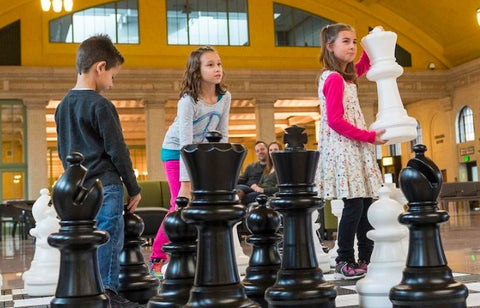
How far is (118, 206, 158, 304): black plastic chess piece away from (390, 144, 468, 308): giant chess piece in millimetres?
1111

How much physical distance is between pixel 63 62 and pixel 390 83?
711 inches

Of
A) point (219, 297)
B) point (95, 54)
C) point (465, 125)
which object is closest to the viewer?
point (219, 297)

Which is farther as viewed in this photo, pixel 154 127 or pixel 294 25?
pixel 294 25

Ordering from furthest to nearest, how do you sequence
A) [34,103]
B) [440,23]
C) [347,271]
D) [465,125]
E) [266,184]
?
[465,125] → [440,23] → [34,103] → [266,184] → [347,271]

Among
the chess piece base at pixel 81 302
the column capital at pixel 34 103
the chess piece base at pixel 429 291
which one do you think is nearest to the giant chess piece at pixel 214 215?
the chess piece base at pixel 81 302

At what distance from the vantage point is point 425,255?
4.32 ft

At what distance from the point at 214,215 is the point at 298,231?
335 millimetres

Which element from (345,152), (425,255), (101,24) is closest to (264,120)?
(101,24)

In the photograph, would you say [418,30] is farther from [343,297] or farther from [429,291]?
[429,291]

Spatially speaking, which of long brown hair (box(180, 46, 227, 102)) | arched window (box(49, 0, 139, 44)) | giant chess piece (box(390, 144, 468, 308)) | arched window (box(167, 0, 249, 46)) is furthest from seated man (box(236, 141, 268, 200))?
arched window (box(167, 0, 249, 46))

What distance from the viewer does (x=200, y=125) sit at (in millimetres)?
3326

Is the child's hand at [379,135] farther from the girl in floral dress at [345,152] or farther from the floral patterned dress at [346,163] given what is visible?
the floral patterned dress at [346,163]

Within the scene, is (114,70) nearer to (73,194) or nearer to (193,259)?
(193,259)

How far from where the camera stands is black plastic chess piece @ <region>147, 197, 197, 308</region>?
1.56 metres
